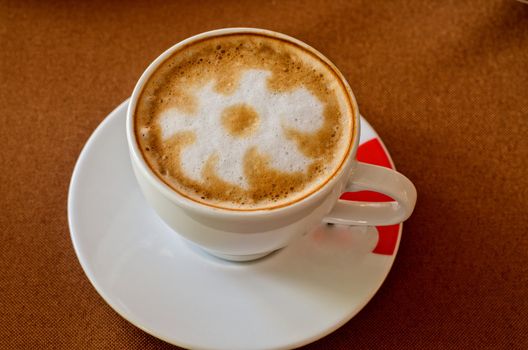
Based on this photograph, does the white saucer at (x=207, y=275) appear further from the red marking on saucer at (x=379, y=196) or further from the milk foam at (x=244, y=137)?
the milk foam at (x=244, y=137)

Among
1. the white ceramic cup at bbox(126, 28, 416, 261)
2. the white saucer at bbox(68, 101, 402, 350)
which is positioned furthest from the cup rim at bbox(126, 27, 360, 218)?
the white saucer at bbox(68, 101, 402, 350)

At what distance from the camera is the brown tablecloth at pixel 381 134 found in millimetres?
825

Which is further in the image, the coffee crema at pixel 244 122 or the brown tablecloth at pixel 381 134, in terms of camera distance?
the brown tablecloth at pixel 381 134

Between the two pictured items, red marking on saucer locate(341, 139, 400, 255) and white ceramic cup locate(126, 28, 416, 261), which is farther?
red marking on saucer locate(341, 139, 400, 255)

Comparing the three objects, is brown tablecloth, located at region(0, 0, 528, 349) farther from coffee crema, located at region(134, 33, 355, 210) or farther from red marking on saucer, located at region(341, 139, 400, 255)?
coffee crema, located at region(134, 33, 355, 210)

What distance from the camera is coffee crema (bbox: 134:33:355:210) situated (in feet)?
2.22

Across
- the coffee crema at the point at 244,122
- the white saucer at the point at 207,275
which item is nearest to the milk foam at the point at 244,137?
the coffee crema at the point at 244,122

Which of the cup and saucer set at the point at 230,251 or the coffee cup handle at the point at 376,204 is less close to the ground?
the coffee cup handle at the point at 376,204

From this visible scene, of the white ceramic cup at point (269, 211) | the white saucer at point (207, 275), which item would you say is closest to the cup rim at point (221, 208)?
the white ceramic cup at point (269, 211)

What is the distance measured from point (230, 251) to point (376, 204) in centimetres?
22

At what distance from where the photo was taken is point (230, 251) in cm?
73

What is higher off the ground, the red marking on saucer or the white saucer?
the red marking on saucer

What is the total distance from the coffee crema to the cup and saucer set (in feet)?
0.06

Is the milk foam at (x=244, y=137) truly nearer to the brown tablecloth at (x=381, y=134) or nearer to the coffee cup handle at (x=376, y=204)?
the coffee cup handle at (x=376, y=204)
